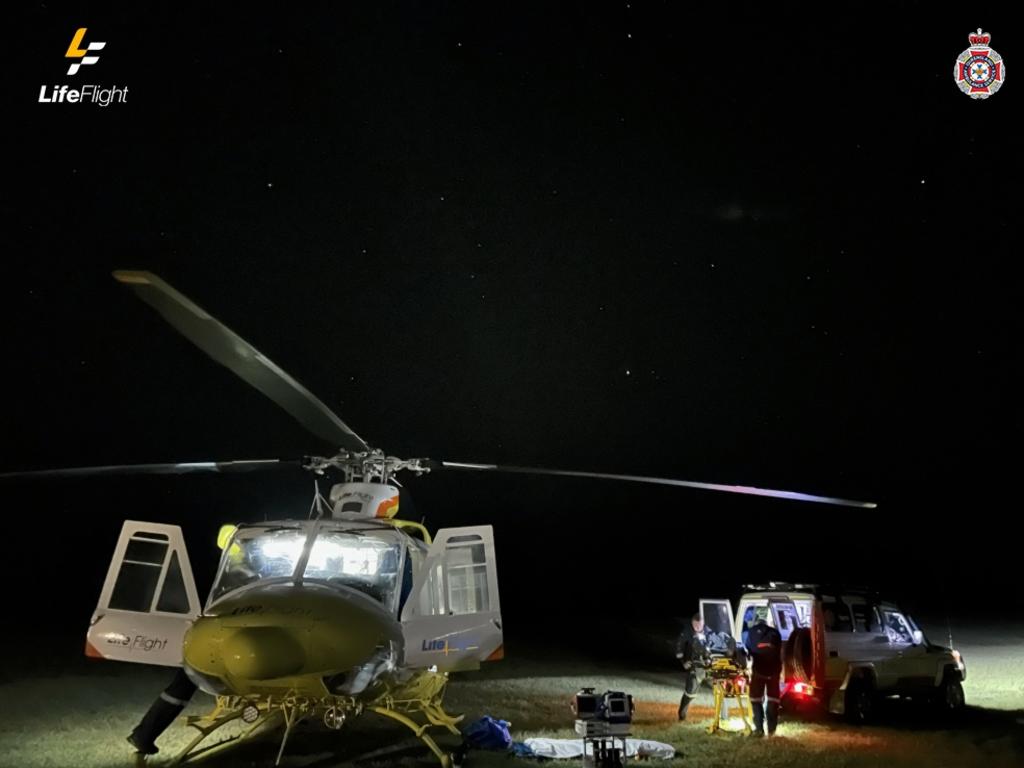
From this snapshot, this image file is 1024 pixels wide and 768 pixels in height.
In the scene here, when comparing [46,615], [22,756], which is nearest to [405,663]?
[22,756]

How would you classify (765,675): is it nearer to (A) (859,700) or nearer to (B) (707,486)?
(A) (859,700)

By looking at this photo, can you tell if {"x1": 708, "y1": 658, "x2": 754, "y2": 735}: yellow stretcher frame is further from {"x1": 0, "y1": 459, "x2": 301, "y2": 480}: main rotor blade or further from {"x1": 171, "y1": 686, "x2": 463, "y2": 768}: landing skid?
{"x1": 0, "y1": 459, "x2": 301, "y2": 480}: main rotor blade

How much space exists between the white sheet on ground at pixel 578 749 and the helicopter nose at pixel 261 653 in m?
3.26

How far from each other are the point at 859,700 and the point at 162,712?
8071 millimetres

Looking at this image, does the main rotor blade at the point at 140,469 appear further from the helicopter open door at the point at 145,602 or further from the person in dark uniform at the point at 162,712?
the person in dark uniform at the point at 162,712

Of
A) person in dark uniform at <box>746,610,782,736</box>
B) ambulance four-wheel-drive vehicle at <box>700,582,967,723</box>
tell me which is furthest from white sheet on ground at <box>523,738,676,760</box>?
ambulance four-wheel-drive vehicle at <box>700,582,967,723</box>

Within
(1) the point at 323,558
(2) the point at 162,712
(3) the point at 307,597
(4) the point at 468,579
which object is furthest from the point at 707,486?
(2) the point at 162,712

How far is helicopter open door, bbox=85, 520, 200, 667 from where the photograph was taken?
8.58 metres

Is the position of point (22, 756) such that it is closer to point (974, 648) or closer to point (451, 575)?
point (451, 575)

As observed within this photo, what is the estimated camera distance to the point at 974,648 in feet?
67.9

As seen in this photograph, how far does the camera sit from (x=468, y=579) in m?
9.64

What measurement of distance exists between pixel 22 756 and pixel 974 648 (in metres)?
18.7

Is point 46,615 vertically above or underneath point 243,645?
underneath

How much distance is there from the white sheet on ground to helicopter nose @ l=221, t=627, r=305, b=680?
10.7ft
